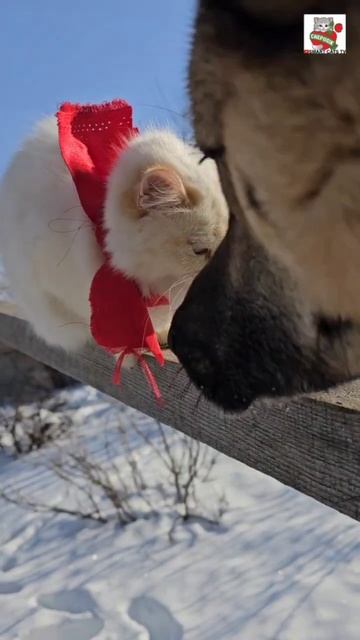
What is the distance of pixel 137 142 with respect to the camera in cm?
118

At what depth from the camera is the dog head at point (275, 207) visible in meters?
0.47

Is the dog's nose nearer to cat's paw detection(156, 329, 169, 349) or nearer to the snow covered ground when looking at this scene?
cat's paw detection(156, 329, 169, 349)

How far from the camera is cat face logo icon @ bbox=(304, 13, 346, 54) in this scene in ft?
1.39

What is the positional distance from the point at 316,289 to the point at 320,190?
0.13 metres

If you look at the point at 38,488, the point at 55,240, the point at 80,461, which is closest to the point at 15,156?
the point at 55,240

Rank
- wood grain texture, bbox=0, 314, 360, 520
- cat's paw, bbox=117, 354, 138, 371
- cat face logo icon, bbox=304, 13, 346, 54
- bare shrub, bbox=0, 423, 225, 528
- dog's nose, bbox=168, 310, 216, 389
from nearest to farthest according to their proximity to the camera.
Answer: cat face logo icon, bbox=304, 13, 346, 54, wood grain texture, bbox=0, 314, 360, 520, dog's nose, bbox=168, 310, 216, 389, cat's paw, bbox=117, 354, 138, 371, bare shrub, bbox=0, 423, 225, 528

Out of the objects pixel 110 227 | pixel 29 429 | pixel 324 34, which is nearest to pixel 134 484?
pixel 29 429

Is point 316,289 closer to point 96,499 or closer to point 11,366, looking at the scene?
point 96,499

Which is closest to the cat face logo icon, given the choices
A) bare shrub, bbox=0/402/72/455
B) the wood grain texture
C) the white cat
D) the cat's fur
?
the cat's fur

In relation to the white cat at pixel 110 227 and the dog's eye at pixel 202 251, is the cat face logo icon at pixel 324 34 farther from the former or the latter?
the dog's eye at pixel 202 251

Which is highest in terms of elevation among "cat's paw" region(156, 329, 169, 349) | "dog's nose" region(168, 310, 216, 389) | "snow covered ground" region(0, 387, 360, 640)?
"dog's nose" region(168, 310, 216, 389)

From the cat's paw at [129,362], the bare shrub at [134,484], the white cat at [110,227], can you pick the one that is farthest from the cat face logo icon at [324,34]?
the bare shrub at [134,484]

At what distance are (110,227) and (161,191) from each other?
0.12 metres

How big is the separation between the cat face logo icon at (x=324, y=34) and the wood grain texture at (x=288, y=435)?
0.34 metres
